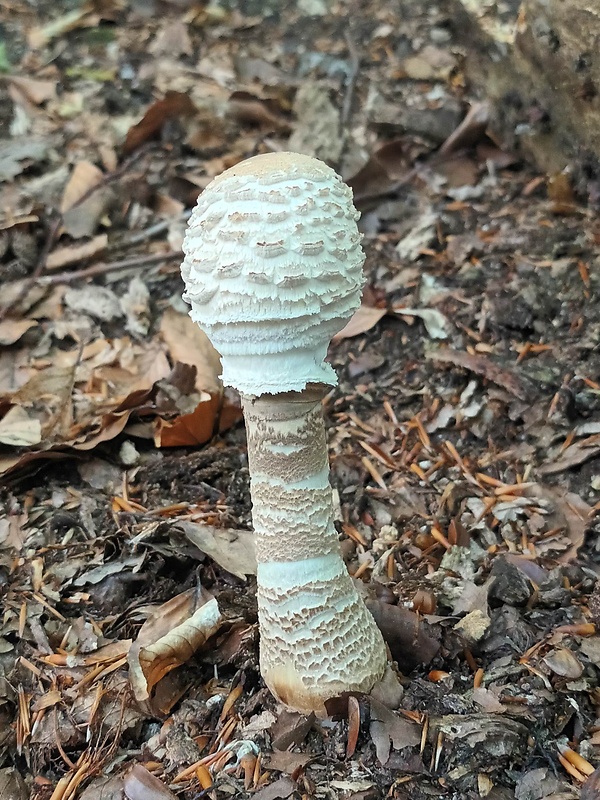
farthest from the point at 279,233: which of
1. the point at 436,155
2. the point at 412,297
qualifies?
the point at 436,155

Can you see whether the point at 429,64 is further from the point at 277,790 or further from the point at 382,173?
the point at 277,790

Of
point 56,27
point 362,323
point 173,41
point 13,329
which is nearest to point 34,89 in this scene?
point 56,27

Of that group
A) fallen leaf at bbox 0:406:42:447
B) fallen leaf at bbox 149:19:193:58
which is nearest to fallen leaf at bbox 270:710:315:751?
fallen leaf at bbox 0:406:42:447

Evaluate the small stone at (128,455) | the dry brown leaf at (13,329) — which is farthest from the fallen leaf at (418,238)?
the dry brown leaf at (13,329)

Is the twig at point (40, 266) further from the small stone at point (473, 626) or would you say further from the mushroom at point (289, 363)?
the small stone at point (473, 626)

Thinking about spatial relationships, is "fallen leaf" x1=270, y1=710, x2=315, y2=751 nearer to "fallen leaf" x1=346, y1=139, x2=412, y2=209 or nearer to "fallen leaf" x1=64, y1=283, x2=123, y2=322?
"fallen leaf" x1=64, y1=283, x2=123, y2=322
